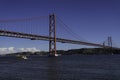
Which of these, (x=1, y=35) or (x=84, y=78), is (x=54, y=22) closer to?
(x=1, y=35)

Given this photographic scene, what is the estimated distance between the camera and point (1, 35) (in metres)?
74.7

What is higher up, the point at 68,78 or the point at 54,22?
the point at 54,22

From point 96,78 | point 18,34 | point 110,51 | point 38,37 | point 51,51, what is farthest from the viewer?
point 110,51

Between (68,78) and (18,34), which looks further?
(18,34)

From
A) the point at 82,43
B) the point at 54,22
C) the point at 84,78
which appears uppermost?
the point at 54,22

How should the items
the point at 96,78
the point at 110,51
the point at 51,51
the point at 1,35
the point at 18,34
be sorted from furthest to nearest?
the point at 110,51, the point at 51,51, the point at 18,34, the point at 1,35, the point at 96,78

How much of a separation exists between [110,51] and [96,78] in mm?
144113

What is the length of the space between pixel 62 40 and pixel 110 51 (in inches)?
2978

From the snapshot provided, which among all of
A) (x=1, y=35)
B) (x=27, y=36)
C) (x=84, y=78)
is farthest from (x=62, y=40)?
(x=84, y=78)

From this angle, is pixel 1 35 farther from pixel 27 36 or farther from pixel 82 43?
pixel 82 43

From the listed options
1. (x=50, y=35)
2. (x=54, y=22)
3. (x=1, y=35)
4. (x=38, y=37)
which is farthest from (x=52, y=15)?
(x=1, y=35)

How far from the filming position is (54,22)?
109 meters

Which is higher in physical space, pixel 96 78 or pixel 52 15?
pixel 52 15

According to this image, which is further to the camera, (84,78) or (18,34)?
(18,34)
